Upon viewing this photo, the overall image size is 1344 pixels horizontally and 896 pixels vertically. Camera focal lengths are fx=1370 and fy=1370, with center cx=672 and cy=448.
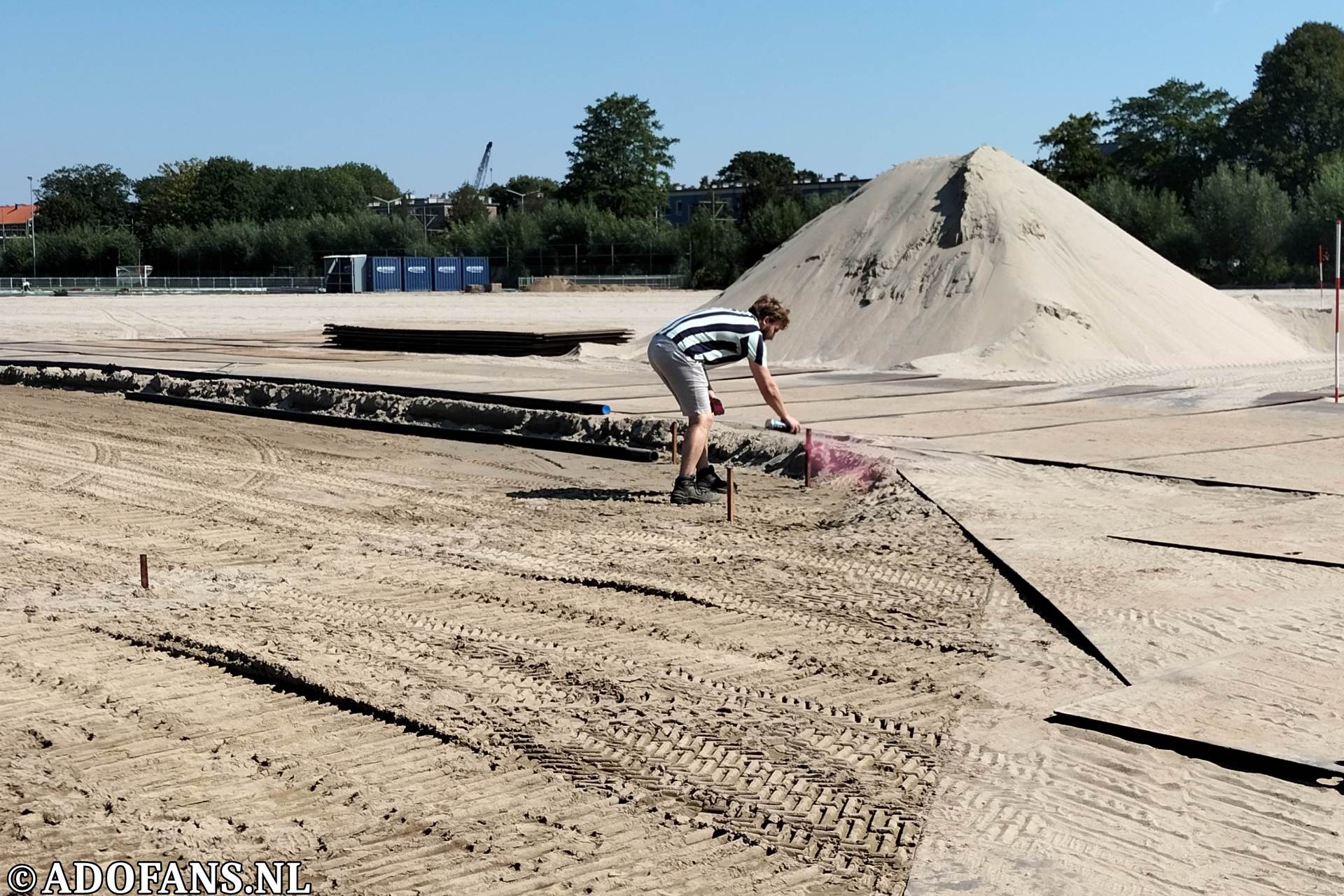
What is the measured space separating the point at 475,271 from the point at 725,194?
65.6 m

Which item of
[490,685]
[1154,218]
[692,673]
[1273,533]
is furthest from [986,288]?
[1154,218]

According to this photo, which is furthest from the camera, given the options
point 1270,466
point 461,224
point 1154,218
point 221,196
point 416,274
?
point 221,196

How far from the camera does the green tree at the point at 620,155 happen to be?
106438mm

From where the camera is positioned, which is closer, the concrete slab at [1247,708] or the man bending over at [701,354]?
the concrete slab at [1247,708]

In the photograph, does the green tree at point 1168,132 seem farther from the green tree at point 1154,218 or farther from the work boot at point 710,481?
the work boot at point 710,481

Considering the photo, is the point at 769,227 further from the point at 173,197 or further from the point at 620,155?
the point at 173,197

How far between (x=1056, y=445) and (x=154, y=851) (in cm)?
999

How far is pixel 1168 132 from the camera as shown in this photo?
93062 mm

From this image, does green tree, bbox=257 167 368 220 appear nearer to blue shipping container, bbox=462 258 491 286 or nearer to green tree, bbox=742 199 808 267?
blue shipping container, bbox=462 258 491 286

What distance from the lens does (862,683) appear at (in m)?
5.49

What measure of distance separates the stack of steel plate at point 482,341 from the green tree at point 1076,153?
6471cm

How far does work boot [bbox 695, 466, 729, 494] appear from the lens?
396 inches

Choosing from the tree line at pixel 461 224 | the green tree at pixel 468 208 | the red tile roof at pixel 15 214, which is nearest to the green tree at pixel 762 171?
the tree line at pixel 461 224

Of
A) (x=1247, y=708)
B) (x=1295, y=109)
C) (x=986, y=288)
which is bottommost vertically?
(x=1247, y=708)
